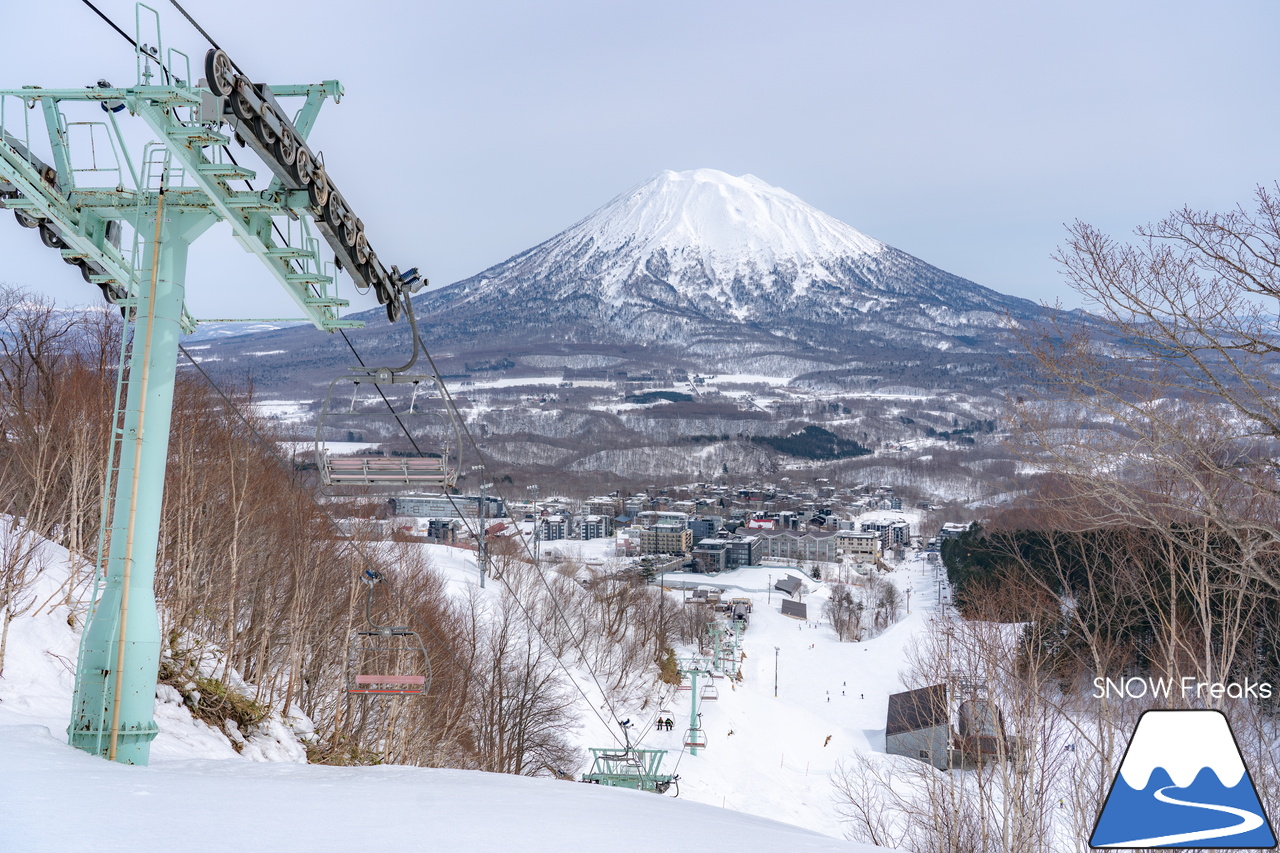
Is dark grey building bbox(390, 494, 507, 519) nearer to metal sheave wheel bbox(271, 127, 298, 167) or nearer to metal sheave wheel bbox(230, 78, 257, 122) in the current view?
metal sheave wheel bbox(271, 127, 298, 167)

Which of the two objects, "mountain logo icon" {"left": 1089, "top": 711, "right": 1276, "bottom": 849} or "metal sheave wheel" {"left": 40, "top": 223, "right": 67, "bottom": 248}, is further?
"metal sheave wheel" {"left": 40, "top": 223, "right": 67, "bottom": 248}

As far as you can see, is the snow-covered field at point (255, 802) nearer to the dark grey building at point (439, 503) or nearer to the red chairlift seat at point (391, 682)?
the red chairlift seat at point (391, 682)

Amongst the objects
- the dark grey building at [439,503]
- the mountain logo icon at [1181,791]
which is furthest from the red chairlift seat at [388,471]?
the mountain logo icon at [1181,791]

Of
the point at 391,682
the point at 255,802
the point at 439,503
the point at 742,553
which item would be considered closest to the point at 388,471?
the point at 255,802

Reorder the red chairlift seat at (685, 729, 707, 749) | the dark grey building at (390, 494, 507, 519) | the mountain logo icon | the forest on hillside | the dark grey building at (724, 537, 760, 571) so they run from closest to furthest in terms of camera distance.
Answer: the mountain logo icon < the dark grey building at (390, 494, 507, 519) < the forest on hillside < the red chairlift seat at (685, 729, 707, 749) < the dark grey building at (724, 537, 760, 571)

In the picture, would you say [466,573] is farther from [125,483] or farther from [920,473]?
[920,473]

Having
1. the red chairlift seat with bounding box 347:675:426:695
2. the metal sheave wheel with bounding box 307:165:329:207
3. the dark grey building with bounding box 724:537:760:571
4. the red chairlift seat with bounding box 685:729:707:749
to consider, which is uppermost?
the dark grey building with bounding box 724:537:760:571

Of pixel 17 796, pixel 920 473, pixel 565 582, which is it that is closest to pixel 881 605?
pixel 565 582

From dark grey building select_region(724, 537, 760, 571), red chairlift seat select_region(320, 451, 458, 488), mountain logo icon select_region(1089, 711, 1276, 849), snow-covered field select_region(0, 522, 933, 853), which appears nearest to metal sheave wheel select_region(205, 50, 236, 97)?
red chairlift seat select_region(320, 451, 458, 488)
